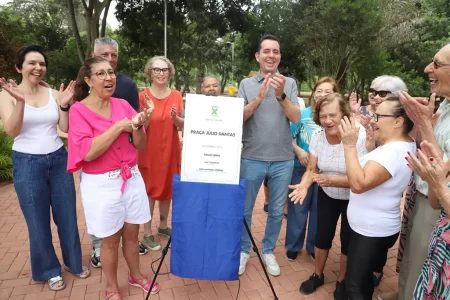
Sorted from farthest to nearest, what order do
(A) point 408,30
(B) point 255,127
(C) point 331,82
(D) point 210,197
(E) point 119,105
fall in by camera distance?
(A) point 408,30, (C) point 331,82, (B) point 255,127, (E) point 119,105, (D) point 210,197

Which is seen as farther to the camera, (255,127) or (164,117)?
(164,117)

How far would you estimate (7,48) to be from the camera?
7.25m

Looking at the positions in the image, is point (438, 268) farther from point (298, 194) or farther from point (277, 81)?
point (277, 81)

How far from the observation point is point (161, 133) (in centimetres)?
320

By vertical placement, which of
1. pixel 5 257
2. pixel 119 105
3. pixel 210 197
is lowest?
pixel 5 257

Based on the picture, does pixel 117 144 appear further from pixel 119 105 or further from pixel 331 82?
pixel 331 82

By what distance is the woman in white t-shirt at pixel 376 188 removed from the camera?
1.90 metres

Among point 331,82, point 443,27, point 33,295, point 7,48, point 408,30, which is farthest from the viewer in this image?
point 443,27

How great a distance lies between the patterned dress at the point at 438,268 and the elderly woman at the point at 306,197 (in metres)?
1.46

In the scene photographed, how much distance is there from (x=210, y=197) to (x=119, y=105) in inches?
40.0

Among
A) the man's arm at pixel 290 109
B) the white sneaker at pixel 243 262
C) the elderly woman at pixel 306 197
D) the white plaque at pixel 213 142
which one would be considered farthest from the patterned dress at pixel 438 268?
the white sneaker at pixel 243 262

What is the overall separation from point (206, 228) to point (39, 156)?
1457mm

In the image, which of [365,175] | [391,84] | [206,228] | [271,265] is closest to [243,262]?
[271,265]

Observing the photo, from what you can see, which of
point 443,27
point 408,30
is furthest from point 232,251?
point 443,27
